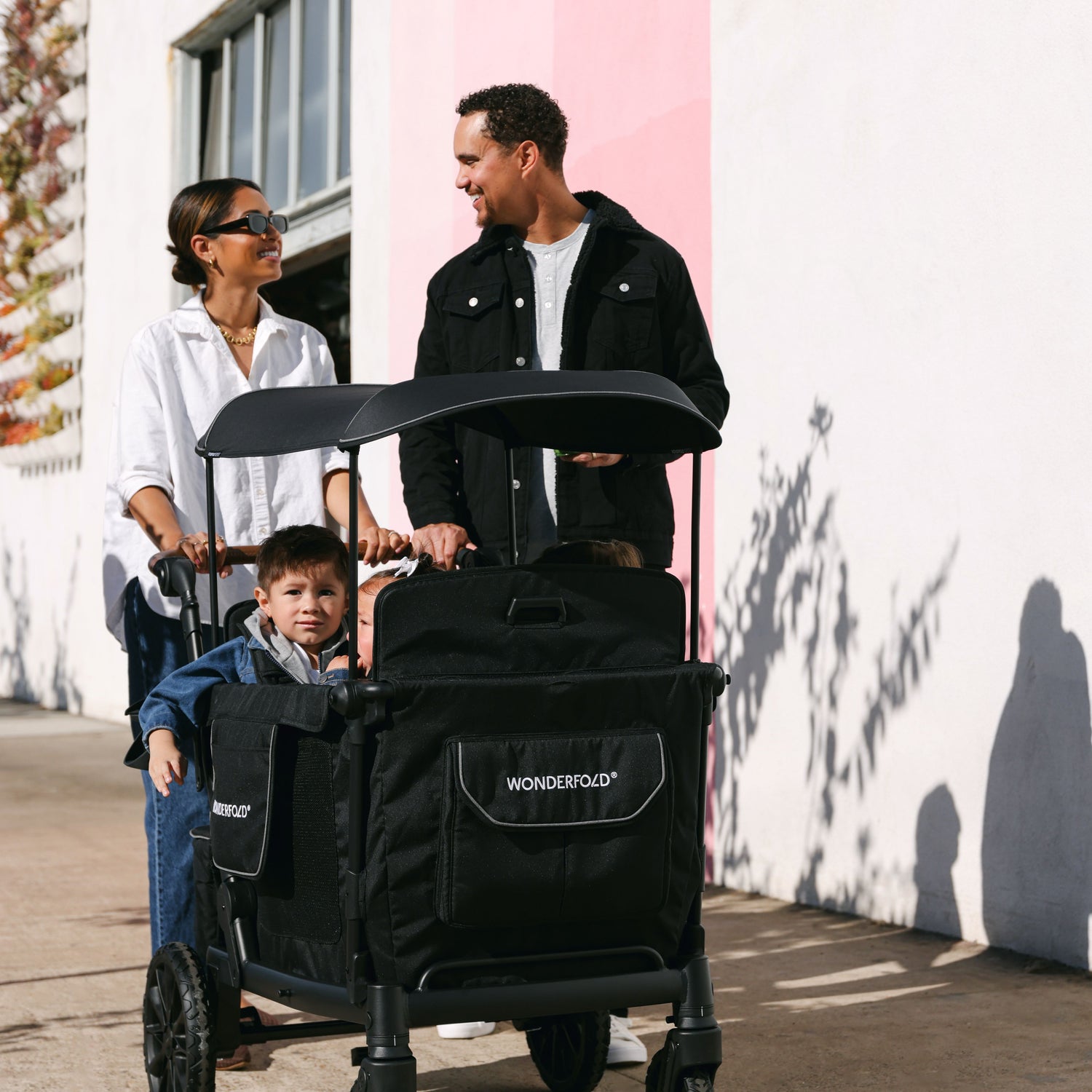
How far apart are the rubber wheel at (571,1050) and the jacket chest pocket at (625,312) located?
1.46m

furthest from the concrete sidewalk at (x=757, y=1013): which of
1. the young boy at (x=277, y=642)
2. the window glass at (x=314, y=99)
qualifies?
the window glass at (x=314, y=99)

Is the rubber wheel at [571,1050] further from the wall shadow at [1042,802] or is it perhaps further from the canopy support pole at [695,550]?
the wall shadow at [1042,802]

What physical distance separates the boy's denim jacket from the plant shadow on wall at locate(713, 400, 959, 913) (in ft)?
8.03

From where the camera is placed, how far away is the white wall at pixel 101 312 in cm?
1173

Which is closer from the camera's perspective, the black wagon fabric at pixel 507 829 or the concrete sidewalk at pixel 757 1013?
the black wagon fabric at pixel 507 829

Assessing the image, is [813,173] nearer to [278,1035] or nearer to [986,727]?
[986,727]

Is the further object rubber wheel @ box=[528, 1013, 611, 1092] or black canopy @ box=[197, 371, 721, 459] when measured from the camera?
rubber wheel @ box=[528, 1013, 611, 1092]

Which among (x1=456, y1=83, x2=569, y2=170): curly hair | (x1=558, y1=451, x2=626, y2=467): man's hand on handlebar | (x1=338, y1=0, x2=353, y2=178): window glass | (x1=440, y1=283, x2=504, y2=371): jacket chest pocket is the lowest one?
(x1=558, y1=451, x2=626, y2=467): man's hand on handlebar

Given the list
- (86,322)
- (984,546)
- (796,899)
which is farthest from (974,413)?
(86,322)

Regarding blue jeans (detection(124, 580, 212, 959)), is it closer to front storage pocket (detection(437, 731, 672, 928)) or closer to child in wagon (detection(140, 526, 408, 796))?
child in wagon (detection(140, 526, 408, 796))

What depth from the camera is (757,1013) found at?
14.0 ft

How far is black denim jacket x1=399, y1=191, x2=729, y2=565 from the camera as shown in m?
3.69

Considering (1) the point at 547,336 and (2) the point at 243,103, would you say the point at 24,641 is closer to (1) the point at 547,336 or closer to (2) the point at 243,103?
(2) the point at 243,103

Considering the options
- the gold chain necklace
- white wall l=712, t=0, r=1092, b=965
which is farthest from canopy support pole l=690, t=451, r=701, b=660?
white wall l=712, t=0, r=1092, b=965
